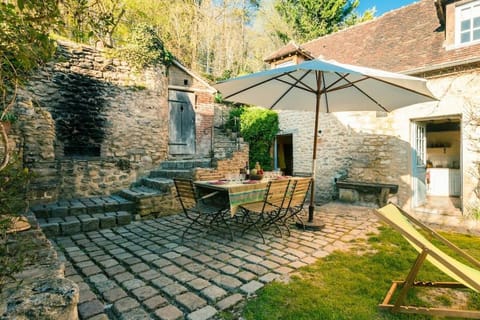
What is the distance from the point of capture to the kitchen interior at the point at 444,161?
8.46m

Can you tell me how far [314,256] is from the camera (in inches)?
129

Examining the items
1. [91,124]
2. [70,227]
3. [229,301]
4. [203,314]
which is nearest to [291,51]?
[91,124]

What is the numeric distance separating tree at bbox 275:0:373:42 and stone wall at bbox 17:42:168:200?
11.3 metres

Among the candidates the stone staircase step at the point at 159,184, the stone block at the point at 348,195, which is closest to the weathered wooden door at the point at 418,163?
the stone block at the point at 348,195

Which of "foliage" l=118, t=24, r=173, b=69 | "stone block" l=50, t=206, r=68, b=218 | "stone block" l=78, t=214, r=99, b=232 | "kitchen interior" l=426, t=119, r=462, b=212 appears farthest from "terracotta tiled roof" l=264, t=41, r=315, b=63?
"stone block" l=50, t=206, r=68, b=218

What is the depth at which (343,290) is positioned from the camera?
8.09 feet

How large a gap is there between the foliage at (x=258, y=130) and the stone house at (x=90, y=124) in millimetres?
3344

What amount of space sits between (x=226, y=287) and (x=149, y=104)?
6.22 metres

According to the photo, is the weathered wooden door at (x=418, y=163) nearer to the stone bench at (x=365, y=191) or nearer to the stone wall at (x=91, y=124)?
the stone bench at (x=365, y=191)

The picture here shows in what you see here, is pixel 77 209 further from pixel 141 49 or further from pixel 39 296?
pixel 141 49

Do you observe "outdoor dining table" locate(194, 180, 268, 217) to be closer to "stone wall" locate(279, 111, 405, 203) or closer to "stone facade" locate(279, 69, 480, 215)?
"stone wall" locate(279, 111, 405, 203)

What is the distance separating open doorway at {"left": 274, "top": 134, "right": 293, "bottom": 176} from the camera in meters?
11.2

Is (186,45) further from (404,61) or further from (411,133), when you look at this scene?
(411,133)

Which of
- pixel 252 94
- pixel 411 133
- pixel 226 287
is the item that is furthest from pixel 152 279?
pixel 411 133
